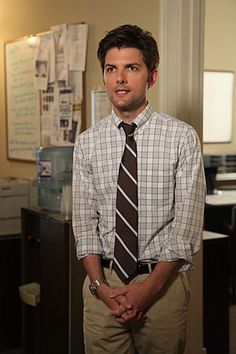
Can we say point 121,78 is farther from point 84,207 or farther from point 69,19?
point 69,19

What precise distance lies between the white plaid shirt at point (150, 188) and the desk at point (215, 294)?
124 cm

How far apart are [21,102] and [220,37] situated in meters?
2.48

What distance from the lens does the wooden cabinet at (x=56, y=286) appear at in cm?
290

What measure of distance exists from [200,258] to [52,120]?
1438 mm

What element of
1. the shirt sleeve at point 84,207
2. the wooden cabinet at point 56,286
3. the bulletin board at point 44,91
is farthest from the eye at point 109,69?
the bulletin board at point 44,91

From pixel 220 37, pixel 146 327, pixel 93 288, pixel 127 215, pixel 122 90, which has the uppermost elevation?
pixel 220 37

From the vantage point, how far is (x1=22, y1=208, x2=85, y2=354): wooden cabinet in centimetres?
290

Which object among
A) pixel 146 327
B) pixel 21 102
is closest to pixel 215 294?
pixel 146 327

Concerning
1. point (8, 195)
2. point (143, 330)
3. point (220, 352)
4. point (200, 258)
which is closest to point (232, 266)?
point (220, 352)

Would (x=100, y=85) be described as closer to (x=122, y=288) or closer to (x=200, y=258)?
(x=200, y=258)

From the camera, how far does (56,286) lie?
2.96 metres

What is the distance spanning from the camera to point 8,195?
3.54 m

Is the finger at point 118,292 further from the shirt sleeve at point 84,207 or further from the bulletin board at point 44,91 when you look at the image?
the bulletin board at point 44,91

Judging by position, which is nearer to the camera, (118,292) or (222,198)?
(118,292)
